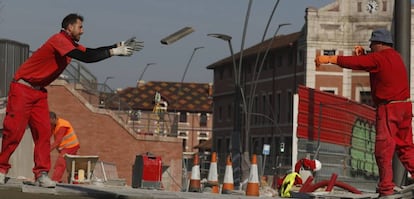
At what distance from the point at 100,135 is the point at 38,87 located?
3426 cm

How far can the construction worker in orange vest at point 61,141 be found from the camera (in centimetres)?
1633

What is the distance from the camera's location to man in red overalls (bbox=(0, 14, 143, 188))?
31.9ft

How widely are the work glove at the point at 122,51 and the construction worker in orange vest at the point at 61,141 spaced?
6.78 meters

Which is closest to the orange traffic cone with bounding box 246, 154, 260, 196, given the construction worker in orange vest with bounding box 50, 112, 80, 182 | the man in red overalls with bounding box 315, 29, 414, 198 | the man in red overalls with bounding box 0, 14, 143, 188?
the construction worker in orange vest with bounding box 50, 112, 80, 182

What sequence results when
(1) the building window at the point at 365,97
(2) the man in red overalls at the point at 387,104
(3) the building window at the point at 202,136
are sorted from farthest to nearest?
(3) the building window at the point at 202,136
(1) the building window at the point at 365,97
(2) the man in red overalls at the point at 387,104

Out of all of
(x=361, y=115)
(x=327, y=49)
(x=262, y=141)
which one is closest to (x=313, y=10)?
(x=327, y=49)

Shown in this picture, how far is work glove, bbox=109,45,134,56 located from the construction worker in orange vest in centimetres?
678

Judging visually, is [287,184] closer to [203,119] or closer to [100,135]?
[100,135]

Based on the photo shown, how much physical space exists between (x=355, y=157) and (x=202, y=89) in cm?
14181

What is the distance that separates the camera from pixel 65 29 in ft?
32.6

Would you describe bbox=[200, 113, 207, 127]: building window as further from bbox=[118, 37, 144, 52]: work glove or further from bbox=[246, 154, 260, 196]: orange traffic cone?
bbox=[118, 37, 144, 52]: work glove

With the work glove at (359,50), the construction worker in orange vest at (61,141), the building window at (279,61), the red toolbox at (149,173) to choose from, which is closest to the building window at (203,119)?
the building window at (279,61)

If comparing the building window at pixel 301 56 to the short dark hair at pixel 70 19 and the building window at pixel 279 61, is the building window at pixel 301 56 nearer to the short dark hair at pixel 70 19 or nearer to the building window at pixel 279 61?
the building window at pixel 279 61

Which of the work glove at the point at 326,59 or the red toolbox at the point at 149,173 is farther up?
the work glove at the point at 326,59
